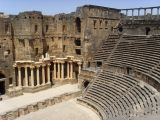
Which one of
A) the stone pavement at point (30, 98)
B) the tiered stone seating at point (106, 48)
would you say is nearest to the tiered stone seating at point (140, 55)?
the tiered stone seating at point (106, 48)

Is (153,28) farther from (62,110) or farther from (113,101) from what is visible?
(62,110)

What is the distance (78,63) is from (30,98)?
23.1 feet

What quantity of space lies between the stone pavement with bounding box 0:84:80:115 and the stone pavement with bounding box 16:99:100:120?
205 cm

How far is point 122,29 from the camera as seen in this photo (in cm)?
3108

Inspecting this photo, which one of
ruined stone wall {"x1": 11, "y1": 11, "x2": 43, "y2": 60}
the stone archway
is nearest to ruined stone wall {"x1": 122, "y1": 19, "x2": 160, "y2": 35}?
the stone archway

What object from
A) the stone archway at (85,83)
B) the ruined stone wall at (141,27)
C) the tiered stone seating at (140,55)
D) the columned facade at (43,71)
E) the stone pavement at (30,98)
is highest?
the ruined stone wall at (141,27)

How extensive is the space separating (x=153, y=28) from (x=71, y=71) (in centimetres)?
1026

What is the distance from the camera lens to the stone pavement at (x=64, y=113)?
70.8ft

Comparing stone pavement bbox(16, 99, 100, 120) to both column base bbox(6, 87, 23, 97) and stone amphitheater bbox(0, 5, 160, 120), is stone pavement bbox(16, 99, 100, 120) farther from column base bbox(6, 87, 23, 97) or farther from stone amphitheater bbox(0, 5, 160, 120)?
column base bbox(6, 87, 23, 97)

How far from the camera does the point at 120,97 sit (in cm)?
2164

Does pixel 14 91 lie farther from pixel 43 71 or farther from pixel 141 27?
pixel 141 27

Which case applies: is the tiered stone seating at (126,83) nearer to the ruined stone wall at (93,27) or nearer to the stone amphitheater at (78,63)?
the stone amphitheater at (78,63)

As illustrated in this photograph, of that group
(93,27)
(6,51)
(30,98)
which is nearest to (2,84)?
(6,51)

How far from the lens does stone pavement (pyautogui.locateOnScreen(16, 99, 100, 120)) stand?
21.6 metres
